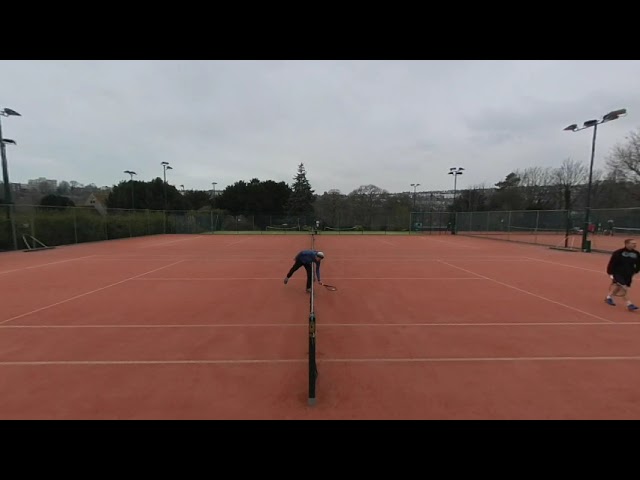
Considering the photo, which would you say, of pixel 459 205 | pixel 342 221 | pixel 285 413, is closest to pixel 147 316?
pixel 285 413

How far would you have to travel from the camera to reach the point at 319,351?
520cm

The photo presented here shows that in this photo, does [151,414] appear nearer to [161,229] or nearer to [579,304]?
[579,304]

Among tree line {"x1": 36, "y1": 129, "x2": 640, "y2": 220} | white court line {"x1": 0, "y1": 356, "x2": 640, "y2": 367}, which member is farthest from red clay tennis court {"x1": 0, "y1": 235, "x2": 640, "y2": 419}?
tree line {"x1": 36, "y1": 129, "x2": 640, "y2": 220}

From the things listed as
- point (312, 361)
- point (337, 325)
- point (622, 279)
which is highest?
point (622, 279)

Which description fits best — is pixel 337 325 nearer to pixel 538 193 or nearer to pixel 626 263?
pixel 626 263

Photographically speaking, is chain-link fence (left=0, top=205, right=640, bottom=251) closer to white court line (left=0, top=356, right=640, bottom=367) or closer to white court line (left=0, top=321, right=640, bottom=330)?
white court line (left=0, top=321, right=640, bottom=330)

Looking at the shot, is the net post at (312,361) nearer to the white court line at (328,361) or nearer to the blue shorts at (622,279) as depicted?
the white court line at (328,361)

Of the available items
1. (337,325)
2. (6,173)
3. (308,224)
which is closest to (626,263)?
(337,325)

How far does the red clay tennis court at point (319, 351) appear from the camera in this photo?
143 inches

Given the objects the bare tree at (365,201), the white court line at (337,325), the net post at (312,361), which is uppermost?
the bare tree at (365,201)

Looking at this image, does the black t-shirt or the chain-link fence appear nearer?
the black t-shirt

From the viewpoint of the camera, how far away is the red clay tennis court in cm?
364

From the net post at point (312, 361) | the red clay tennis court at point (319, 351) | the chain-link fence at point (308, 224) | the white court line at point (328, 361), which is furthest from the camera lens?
the chain-link fence at point (308, 224)

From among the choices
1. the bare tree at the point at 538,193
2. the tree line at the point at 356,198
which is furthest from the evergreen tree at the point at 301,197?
the bare tree at the point at 538,193
